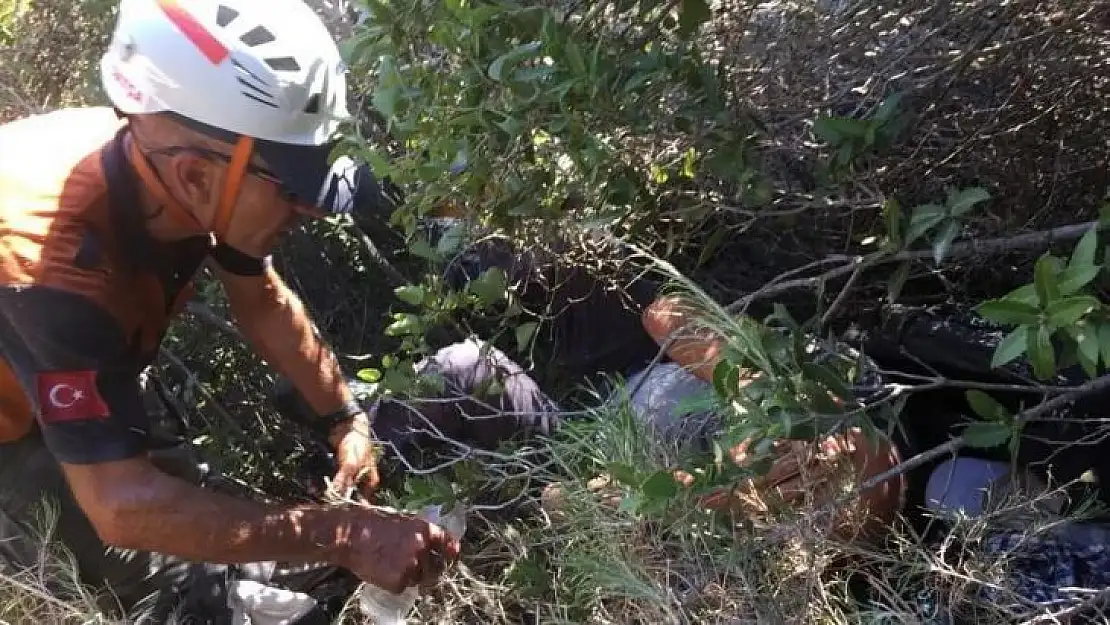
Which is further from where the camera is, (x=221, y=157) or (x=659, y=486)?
(x=221, y=157)

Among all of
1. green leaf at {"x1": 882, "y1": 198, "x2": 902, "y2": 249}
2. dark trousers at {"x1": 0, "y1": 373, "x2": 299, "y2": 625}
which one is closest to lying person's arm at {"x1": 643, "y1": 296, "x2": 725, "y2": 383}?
green leaf at {"x1": 882, "y1": 198, "x2": 902, "y2": 249}

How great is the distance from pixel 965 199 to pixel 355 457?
5.37 ft

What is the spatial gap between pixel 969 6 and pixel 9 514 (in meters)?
2.40

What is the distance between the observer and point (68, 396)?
5.82 ft

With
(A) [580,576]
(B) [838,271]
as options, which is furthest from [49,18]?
(B) [838,271]

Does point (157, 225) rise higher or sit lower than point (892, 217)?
lower

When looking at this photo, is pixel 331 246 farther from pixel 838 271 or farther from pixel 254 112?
pixel 838 271

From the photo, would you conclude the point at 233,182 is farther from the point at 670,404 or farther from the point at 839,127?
the point at 839,127

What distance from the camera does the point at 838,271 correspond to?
161cm

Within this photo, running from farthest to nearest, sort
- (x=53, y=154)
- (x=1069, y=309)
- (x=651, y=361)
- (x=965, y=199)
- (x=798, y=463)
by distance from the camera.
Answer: (x=651, y=361) → (x=53, y=154) → (x=798, y=463) → (x=965, y=199) → (x=1069, y=309)

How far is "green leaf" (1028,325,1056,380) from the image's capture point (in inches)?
44.5

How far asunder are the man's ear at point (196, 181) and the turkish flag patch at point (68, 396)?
0.40 metres

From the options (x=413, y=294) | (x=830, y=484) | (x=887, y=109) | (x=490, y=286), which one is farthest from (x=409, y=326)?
(x=887, y=109)

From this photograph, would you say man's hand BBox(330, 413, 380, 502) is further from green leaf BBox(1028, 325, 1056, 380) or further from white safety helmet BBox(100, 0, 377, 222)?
green leaf BBox(1028, 325, 1056, 380)
